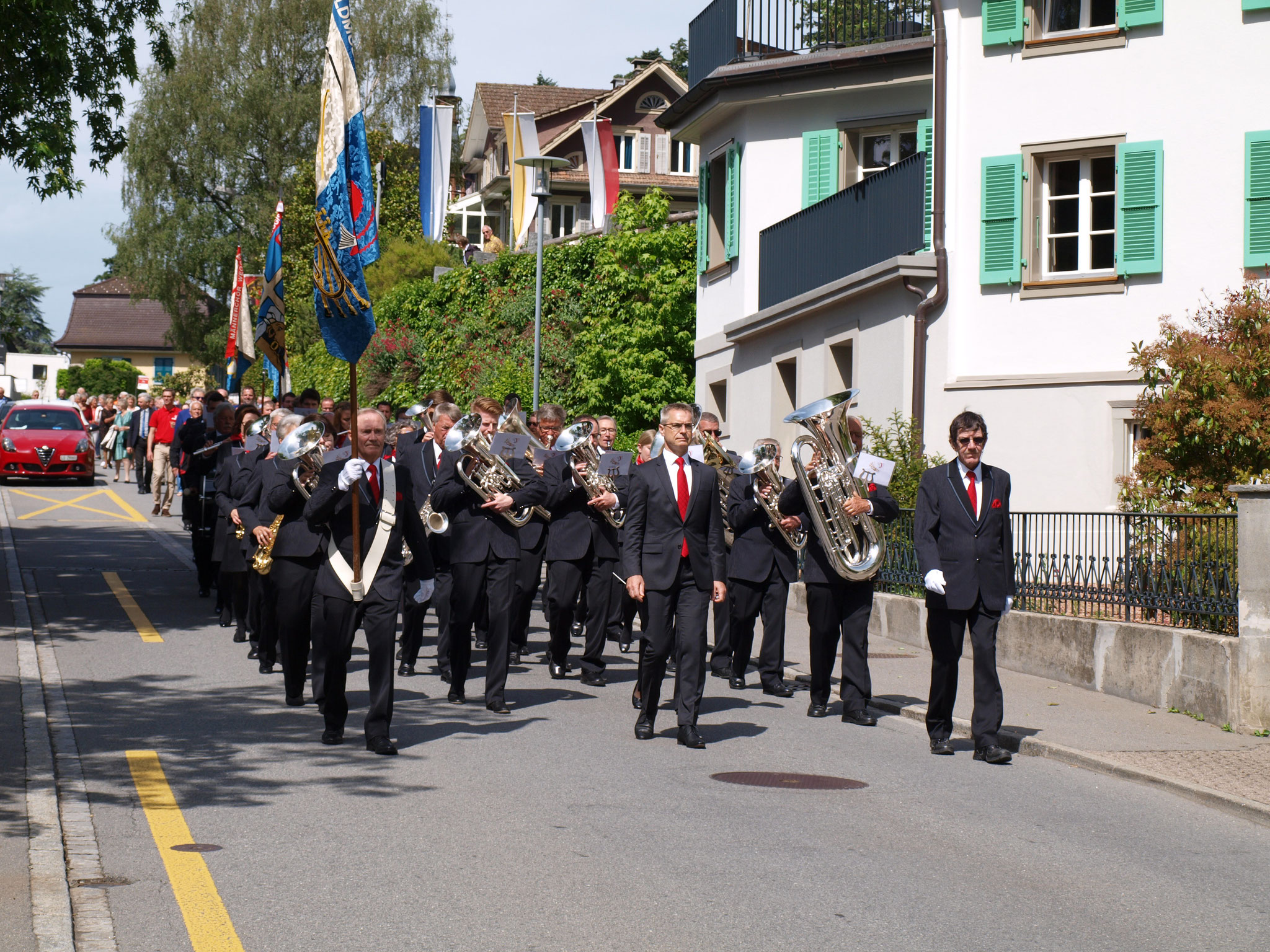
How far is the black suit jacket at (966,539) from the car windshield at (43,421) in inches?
1063

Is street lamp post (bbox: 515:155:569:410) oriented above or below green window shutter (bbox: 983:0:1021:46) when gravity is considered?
below

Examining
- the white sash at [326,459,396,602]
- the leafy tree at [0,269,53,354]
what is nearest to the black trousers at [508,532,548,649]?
the white sash at [326,459,396,602]

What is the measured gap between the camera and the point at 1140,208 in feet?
60.6

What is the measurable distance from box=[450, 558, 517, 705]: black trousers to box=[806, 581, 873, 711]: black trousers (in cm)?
205

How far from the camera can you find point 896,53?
2248 centimetres

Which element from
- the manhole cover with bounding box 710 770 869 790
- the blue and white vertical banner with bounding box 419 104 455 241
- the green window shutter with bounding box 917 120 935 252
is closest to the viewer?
the manhole cover with bounding box 710 770 869 790

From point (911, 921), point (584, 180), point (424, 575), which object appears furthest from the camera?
point (584, 180)

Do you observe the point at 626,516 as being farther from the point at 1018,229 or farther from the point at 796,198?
the point at 796,198

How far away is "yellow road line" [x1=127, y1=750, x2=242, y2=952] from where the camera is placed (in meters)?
5.52

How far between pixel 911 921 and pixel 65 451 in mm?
29740

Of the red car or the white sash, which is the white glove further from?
the red car

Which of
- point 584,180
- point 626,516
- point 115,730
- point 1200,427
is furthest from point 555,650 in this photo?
point 584,180

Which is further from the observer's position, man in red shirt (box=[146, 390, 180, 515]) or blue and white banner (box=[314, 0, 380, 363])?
man in red shirt (box=[146, 390, 180, 515])

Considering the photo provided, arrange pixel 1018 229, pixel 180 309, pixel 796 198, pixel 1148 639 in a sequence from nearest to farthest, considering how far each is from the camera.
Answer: pixel 1148 639
pixel 1018 229
pixel 796 198
pixel 180 309
